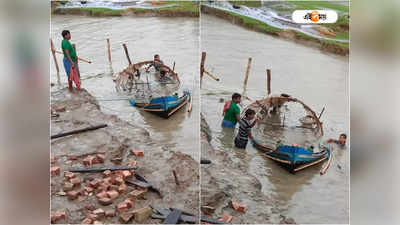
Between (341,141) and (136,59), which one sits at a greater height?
(136,59)

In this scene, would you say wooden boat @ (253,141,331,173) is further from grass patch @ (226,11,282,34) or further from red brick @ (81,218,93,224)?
red brick @ (81,218,93,224)

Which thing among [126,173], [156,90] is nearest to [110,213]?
[126,173]

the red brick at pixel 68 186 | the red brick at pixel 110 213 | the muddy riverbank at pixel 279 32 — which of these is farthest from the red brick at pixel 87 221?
the muddy riverbank at pixel 279 32

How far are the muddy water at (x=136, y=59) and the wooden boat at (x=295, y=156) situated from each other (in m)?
0.51

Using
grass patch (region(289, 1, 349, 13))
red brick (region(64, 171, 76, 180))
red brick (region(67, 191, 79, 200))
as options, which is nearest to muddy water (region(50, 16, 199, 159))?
red brick (region(64, 171, 76, 180))

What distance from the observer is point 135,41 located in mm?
3223

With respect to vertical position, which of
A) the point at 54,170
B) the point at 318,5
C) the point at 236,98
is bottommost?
the point at 54,170

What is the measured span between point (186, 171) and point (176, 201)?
0.21m

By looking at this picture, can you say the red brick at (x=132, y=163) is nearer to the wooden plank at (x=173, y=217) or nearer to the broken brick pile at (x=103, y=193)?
the broken brick pile at (x=103, y=193)

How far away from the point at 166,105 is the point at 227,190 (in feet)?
2.31

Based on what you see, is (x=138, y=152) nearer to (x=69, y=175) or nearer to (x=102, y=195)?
(x=102, y=195)

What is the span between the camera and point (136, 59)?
324 centimetres


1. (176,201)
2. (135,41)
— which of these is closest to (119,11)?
(135,41)
